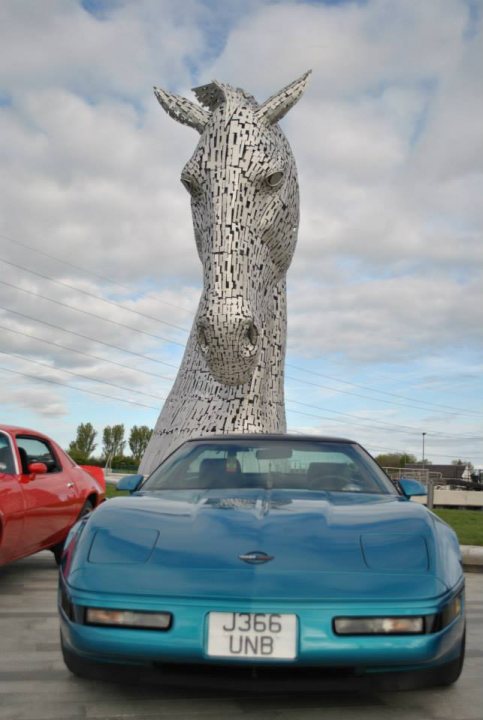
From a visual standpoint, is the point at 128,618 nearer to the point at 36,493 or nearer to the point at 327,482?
the point at 327,482

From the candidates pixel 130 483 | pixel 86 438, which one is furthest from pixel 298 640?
pixel 86 438

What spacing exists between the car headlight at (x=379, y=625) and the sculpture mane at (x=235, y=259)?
406 cm

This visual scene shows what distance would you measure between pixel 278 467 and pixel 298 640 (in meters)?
1.98

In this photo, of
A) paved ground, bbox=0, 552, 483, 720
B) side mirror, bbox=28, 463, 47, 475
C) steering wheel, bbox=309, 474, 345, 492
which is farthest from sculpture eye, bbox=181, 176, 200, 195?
paved ground, bbox=0, 552, 483, 720

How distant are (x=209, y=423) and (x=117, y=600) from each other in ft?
17.0

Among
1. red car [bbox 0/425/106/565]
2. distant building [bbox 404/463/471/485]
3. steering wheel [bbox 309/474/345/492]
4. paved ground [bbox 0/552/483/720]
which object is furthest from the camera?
distant building [bbox 404/463/471/485]

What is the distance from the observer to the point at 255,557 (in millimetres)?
2857

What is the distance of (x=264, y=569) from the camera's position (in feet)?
9.18

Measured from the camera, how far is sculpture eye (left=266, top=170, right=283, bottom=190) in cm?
749

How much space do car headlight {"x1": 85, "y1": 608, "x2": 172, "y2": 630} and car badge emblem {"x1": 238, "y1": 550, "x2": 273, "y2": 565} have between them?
0.34m

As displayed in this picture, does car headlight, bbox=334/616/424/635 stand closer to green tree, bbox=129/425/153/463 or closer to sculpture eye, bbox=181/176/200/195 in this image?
sculpture eye, bbox=181/176/200/195

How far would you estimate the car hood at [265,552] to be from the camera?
276 cm

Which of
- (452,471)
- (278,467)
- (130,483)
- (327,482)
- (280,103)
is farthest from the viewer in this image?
(452,471)

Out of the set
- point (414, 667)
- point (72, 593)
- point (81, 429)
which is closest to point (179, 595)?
point (72, 593)
